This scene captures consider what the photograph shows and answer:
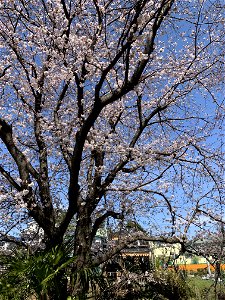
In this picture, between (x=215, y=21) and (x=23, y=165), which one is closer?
(x=215, y=21)

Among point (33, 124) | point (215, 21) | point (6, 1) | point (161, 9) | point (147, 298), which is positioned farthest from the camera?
point (33, 124)

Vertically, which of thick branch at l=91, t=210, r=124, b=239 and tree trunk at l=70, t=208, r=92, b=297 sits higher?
thick branch at l=91, t=210, r=124, b=239

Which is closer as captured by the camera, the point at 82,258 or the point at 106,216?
the point at 82,258

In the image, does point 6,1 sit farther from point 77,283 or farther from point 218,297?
point 218,297

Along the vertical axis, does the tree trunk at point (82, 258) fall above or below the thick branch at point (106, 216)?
below

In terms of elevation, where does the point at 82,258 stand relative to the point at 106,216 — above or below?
below

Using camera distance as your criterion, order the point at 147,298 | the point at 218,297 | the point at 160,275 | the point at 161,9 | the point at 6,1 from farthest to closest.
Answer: the point at 160,275, the point at 218,297, the point at 147,298, the point at 6,1, the point at 161,9

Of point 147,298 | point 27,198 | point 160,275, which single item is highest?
point 27,198

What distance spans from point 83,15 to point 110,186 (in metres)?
3.30

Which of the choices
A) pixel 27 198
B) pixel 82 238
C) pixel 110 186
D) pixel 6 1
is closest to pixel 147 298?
pixel 82 238

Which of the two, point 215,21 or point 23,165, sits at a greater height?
point 215,21

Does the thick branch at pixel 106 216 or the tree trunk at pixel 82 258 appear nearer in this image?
the tree trunk at pixel 82 258

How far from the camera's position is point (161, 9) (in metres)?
4.86

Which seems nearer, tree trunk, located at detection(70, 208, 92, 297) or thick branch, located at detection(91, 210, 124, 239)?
tree trunk, located at detection(70, 208, 92, 297)
